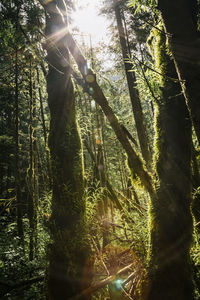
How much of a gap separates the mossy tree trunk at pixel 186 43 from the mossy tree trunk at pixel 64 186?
65.7 inches

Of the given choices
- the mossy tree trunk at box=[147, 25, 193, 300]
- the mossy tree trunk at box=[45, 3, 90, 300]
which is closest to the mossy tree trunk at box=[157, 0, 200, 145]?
the mossy tree trunk at box=[147, 25, 193, 300]

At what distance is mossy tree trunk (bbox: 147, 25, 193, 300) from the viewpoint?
251cm

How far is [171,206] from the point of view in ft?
8.89

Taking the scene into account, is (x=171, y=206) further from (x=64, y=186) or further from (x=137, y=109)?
(x=137, y=109)

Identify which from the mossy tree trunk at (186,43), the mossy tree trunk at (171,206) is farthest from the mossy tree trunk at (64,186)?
the mossy tree trunk at (186,43)

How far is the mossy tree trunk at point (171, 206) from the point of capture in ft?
8.24

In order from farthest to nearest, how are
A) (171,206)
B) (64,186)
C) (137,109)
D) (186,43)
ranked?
(137,109)
(64,186)
(171,206)
(186,43)

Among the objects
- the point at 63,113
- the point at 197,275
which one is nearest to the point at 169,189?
the point at 197,275

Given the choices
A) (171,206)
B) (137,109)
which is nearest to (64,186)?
(171,206)

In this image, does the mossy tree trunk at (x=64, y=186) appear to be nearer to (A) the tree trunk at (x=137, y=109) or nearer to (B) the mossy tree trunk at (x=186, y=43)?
(B) the mossy tree trunk at (x=186, y=43)

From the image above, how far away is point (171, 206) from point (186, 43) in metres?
2.08

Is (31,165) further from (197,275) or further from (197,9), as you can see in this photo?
(197,9)

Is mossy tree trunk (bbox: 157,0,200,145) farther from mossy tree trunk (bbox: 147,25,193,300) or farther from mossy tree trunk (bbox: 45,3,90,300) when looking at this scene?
mossy tree trunk (bbox: 45,3,90,300)

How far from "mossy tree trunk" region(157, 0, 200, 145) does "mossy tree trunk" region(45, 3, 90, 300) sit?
1.67 meters
